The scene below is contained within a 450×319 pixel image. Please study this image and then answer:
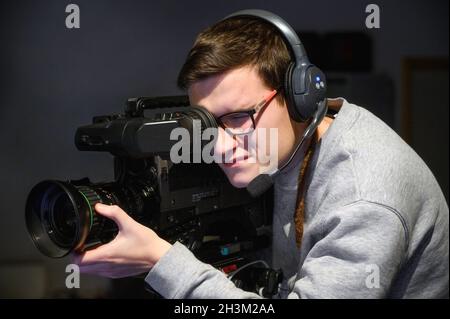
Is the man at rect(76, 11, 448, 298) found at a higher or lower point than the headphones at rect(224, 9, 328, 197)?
lower

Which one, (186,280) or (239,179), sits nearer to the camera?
(186,280)

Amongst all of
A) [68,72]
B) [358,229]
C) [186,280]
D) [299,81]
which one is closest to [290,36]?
[299,81]

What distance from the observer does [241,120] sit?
0.95 m

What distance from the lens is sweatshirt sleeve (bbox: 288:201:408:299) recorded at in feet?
2.65

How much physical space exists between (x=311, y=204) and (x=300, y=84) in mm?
233

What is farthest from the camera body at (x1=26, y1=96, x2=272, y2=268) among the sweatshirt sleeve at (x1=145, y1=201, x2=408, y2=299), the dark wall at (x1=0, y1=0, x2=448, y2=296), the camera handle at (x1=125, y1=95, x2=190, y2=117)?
the dark wall at (x1=0, y1=0, x2=448, y2=296)

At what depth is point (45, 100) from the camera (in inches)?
62.3

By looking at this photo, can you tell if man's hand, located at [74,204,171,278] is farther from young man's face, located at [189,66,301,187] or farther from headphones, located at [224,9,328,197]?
headphones, located at [224,9,328,197]

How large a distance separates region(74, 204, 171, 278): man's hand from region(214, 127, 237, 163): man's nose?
0.19 m

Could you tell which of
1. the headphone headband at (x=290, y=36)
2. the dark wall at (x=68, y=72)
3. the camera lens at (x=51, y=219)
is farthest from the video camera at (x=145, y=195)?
the dark wall at (x=68, y=72)

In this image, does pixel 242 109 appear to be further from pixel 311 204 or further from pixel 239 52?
pixel 311 204

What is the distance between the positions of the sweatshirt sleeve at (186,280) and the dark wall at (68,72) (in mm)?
676

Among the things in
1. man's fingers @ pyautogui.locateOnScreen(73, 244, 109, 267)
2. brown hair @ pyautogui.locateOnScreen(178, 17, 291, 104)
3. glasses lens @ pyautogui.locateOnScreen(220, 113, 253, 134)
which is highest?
brown hair @ pyautogui.locateOnScreen(178, 17, 291, 104)
